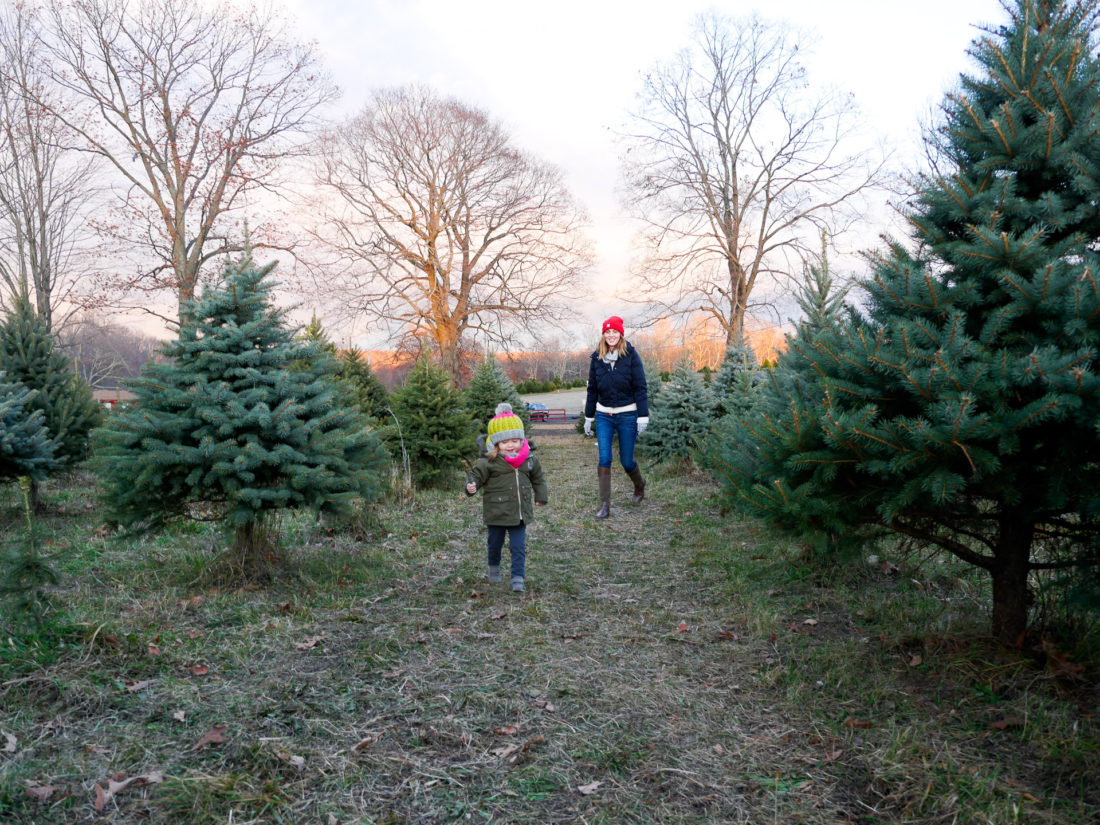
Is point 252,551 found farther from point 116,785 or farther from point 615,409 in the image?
point 615,409

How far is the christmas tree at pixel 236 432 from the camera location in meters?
4.50

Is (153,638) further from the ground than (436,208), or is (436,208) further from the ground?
(436,208)

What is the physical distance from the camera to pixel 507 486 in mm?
5340

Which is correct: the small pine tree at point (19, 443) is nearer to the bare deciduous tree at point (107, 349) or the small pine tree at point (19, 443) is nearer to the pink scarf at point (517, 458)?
the pink scarf at point (517, 458)

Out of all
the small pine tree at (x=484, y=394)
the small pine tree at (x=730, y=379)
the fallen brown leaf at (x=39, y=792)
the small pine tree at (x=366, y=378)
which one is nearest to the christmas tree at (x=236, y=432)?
the fallen brown leaf at (x=39, y=792)

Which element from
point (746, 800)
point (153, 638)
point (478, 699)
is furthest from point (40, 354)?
point (746, 800)

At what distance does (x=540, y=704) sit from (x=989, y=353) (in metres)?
2.48

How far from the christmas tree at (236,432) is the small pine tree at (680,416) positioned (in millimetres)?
8294

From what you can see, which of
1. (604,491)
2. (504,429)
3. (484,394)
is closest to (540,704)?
(504,429)

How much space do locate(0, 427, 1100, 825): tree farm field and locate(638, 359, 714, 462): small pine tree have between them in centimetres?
716

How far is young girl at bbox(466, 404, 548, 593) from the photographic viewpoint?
529 centimetres

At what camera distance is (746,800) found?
250 centimetres

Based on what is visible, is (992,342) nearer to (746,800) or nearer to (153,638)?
(746,800)

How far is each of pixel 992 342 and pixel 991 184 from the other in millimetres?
842
